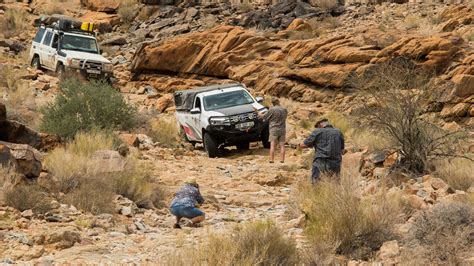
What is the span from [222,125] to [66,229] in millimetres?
9362

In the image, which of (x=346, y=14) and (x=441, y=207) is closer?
(x=441, y=207)

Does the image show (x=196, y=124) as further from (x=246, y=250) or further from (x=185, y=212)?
(x=246, y=250)

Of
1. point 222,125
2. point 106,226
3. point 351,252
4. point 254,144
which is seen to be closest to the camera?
point 351,252

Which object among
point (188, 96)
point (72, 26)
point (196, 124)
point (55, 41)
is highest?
point (188, 96)

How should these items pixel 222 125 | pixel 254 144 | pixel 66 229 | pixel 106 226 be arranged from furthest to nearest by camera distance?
pixel 254 144, pixel 222 125, pixel 106 226, pixel 66 229

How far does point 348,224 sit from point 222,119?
10211 mm

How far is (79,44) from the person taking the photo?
89.7 feet

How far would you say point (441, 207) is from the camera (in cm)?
816

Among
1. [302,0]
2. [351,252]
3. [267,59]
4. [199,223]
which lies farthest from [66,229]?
[302,0]

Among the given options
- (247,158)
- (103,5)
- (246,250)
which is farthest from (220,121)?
(103,5)

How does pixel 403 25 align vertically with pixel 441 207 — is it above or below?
below

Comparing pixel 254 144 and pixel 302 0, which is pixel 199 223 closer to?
pixel 254 144

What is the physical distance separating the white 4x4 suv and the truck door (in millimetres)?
7911

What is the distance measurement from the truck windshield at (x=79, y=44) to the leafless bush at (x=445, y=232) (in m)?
20.9
